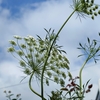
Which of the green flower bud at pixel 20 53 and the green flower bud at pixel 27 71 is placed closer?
the green flower bud at pixel 27 71

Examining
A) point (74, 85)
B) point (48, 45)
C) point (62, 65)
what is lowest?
point (74, 85)

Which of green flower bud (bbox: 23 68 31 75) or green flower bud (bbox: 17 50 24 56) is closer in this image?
green flower bud (bbox: 23 68 31 75)

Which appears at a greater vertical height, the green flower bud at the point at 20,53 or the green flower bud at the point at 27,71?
the green flower bud at the point at 20,53

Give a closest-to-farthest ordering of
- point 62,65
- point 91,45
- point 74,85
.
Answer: point 74,85 → point 62,65 → point 91,45

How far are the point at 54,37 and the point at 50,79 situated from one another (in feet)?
2.81

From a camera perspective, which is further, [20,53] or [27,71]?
[20,53]

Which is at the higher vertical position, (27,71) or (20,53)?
(20,53)

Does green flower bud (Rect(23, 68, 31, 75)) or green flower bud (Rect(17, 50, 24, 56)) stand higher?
green flower bud (Rect(17, 50, 24, 56))

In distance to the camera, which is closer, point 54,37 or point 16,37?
point 54,37

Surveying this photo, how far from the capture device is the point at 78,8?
6922 millimetres

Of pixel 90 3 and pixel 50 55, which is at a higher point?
pixel 90 3

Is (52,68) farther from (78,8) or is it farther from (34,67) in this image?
A: (78,8)

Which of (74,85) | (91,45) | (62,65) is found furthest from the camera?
(91,45)

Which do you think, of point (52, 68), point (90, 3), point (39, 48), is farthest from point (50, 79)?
point (90, 3)
